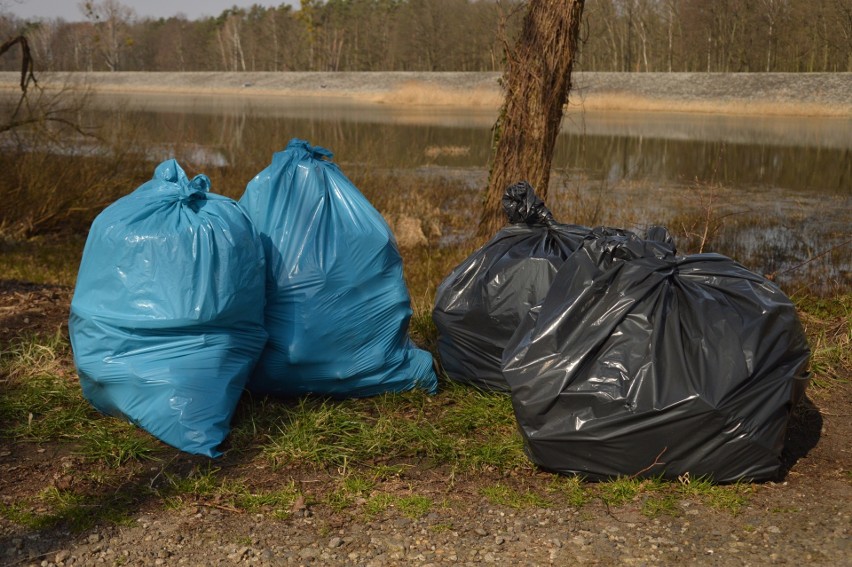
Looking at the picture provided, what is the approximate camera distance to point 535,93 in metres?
5.31

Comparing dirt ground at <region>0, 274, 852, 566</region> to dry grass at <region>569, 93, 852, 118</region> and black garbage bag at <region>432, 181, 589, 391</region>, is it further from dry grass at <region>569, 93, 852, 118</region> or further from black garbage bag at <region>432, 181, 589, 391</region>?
dry grass at <region>569, 93, 852, 118</region>

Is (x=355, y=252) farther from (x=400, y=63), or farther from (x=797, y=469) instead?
(x=400, y=63)

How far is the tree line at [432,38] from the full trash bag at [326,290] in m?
7.29

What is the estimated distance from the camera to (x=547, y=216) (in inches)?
152

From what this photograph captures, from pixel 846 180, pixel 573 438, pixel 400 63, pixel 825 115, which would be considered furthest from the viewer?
pixel 400 63

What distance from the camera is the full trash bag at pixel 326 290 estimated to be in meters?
3.43

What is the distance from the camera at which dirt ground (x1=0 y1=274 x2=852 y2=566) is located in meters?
2.43

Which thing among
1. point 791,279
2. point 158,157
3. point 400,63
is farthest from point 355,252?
point 400,63

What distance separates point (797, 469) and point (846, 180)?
11.5 m

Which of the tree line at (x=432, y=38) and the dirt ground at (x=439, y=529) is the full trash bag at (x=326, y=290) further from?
the tree line at (x=432, y=38)

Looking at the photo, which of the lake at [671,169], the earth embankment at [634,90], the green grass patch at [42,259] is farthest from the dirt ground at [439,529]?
the earth embankment at [634,90]

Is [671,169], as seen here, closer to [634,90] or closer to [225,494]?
[225,494]

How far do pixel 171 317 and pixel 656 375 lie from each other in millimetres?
1659

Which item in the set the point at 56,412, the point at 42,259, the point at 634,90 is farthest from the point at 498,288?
the point at 634,90
